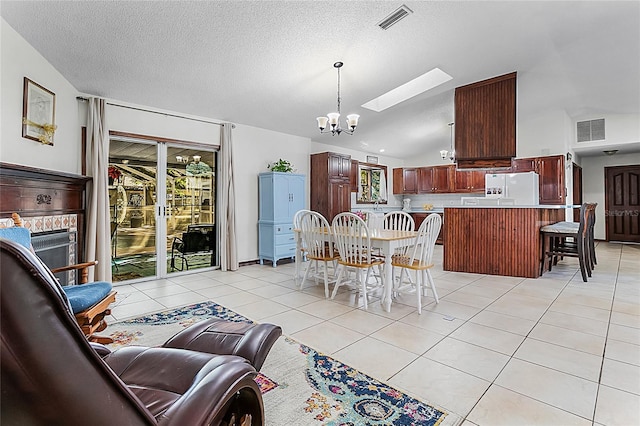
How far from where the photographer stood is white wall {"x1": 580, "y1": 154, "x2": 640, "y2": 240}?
8312mm

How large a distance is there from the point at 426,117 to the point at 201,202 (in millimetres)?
4798

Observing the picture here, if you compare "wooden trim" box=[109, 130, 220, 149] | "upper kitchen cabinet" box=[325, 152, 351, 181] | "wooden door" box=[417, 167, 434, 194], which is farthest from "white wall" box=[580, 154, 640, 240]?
"wooden trim" box=[109, 130, 220, 149]

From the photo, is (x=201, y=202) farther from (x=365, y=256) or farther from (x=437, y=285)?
(x=437, y=285)

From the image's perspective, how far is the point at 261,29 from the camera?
330cm

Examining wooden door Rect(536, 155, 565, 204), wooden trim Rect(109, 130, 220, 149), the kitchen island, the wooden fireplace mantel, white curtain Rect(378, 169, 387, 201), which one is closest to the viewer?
the wooden fireplace mantel

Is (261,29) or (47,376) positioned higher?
(261,29)

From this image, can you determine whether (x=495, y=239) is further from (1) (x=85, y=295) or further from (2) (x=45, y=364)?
(2) (x=45, y=364)

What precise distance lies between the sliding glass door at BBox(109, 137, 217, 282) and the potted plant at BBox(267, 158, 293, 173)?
104cm

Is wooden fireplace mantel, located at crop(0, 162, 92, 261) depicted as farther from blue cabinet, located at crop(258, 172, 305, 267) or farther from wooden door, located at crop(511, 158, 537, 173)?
wooden door, located at crop(511, 158, 537, 173)

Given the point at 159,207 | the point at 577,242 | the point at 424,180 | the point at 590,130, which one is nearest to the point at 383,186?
the point at 424,180

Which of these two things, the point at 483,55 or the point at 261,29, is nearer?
the point at 261,29

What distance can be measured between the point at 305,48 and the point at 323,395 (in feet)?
11.5

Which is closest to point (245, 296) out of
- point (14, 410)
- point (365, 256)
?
point (365, 256)

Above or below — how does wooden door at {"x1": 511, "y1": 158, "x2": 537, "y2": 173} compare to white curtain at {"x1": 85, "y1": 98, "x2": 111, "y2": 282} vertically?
above
